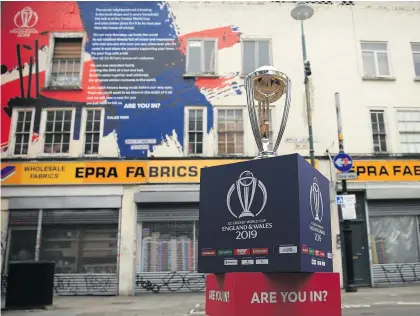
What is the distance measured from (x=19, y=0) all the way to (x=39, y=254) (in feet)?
33.7

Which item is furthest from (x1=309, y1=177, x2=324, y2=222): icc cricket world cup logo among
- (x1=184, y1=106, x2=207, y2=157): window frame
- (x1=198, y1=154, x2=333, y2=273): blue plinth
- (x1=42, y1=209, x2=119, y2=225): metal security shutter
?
(x1=42, y1=209, x2=119, y2=225): metal security shutter

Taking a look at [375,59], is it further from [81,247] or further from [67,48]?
[81,247]

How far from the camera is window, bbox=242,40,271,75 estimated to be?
1681 centimetres

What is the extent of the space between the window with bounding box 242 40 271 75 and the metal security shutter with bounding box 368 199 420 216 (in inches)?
263

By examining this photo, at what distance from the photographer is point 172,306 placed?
11.0 metres

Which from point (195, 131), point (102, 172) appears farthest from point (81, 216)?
point (195, 131)

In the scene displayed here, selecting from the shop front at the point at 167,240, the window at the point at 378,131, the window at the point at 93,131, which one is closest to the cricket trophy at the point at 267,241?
the shop front at the point at 167,240

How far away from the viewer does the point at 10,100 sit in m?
16.2

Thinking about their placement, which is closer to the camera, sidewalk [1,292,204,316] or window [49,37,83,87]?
sidewalk [1,292,204,316]

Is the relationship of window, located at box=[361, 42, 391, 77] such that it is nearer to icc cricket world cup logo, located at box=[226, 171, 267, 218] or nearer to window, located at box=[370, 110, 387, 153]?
window, located at box=[370, 110, 387, 153]

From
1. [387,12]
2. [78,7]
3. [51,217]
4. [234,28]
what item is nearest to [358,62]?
[387,12]

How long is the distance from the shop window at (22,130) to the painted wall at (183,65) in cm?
28

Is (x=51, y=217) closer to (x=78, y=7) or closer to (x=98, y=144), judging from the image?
(x=98, y=144)

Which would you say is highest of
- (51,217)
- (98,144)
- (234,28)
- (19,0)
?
(19,0)
